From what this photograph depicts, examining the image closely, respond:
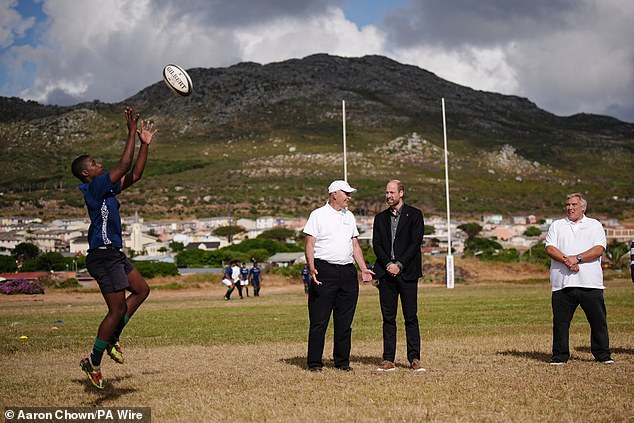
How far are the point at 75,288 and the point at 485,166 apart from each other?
401 ft

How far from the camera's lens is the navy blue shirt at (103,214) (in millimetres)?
8789

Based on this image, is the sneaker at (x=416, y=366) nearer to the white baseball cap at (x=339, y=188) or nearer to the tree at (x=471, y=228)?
the white baseball cap at (x=339, y=188)

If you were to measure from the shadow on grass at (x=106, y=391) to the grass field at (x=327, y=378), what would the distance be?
0.02m

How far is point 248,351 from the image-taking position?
42.3ft

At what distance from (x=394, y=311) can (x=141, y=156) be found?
3866 mm

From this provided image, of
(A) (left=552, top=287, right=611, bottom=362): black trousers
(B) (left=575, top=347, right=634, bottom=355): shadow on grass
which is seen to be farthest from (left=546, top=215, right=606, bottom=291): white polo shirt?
(B) (left=575, top=347, right=634, bottom=355): shadow on grass

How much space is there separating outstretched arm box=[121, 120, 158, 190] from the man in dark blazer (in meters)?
3.07

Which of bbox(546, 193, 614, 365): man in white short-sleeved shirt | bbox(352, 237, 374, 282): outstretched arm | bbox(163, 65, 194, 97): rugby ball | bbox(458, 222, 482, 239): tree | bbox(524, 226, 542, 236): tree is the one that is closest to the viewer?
A: bbox(352, 237, 374, 282): outstretched arm

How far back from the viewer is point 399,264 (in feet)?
34.3

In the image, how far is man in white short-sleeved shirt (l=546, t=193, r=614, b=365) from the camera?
1091 centimetres

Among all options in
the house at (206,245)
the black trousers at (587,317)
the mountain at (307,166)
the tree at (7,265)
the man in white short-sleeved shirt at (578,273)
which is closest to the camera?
the black trousers at (587,317)

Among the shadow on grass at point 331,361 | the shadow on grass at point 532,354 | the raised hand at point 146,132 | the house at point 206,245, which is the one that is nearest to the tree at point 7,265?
the house at point 206,245

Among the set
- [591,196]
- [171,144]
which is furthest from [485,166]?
[171,144]

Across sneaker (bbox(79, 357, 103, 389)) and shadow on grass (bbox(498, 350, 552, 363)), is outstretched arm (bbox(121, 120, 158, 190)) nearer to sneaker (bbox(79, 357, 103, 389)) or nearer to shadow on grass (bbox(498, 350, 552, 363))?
sneaker (bbox(79, 357, 103, 389))
